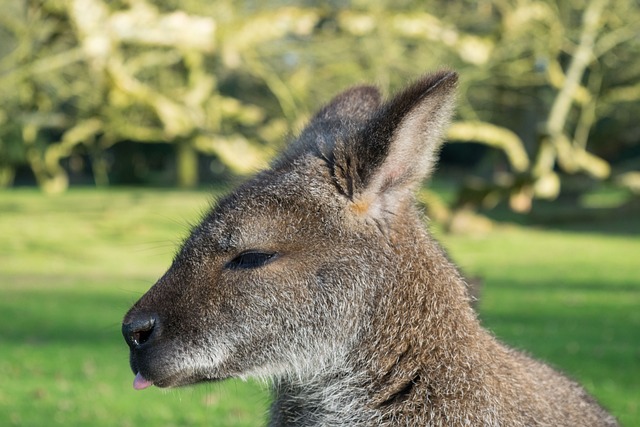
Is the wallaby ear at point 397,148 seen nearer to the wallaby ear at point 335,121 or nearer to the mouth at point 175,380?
the wallaby ear at point 335,121

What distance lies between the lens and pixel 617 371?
8648 mm

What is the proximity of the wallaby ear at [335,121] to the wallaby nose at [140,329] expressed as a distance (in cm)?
85

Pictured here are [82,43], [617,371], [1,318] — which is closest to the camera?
[617,371]

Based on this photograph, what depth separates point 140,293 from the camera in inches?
164

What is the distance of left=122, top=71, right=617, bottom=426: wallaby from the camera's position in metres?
3.41

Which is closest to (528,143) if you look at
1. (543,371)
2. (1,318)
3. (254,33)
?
(254,33)

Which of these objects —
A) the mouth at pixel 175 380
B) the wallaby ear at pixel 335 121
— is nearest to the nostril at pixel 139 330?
the mouth at pixel 175 380

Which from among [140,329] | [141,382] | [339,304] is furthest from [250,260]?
[141,382]

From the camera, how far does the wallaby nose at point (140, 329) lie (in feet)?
11.2

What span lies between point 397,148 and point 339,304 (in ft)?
2.03

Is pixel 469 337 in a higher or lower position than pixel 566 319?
higher

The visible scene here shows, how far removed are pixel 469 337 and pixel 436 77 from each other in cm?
104

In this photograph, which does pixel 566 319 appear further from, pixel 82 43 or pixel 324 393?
pixel 324 393

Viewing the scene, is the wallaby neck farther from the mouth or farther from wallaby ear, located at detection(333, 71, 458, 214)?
the mouth
